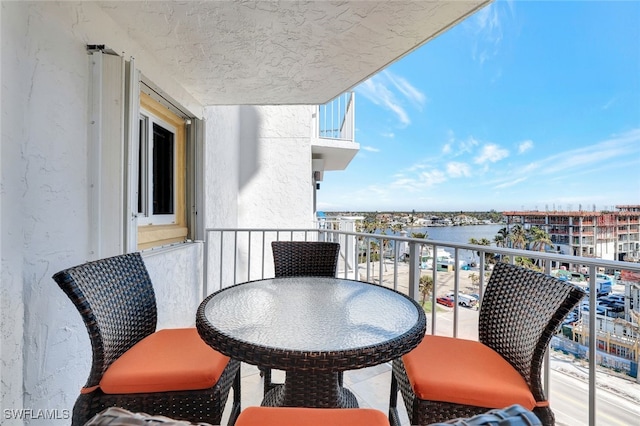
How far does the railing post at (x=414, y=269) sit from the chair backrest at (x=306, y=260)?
1.98 feet

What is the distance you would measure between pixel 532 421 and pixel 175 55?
2.76 meters

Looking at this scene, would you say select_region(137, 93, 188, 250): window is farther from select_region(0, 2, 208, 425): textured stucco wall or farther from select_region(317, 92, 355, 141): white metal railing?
select_region(317, 92, 355, 141): white metal railing

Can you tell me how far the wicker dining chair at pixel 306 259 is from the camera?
7.94ft

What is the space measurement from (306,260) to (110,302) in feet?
4.40

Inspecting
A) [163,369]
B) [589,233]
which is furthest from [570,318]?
[589,233]

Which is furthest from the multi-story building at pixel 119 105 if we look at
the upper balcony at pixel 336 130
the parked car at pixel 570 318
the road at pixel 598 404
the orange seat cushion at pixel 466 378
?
the road at pixel 598 404

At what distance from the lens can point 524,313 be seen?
1.41 m

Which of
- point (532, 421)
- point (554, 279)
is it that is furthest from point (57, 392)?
point (554, 279)

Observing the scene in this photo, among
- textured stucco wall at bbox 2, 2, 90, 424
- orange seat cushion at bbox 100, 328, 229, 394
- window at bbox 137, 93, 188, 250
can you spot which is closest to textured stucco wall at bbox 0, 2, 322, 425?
textured stucco wall at bbox 2, 2, 90, 424

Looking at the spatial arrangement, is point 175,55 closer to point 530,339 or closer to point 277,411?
point 277,411

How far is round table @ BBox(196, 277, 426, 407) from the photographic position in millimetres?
998

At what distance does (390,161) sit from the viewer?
2431 cm

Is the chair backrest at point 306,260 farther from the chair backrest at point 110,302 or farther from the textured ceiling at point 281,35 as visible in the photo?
the textured ceiling at point 281,35

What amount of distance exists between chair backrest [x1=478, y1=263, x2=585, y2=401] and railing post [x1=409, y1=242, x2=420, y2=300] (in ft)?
2.34
